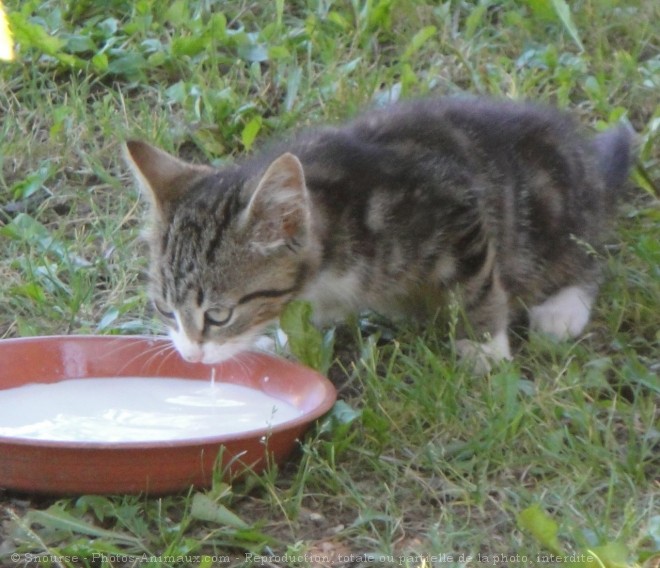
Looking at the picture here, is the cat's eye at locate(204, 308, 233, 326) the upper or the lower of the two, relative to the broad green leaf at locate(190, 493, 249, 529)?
upper

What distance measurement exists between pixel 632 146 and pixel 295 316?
60.1 inches

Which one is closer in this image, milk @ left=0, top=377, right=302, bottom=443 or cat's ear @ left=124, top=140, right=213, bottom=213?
milk @ left=0, top=377, right=302, bottom=443

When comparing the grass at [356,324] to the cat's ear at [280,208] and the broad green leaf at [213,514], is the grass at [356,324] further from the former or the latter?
the cat's ear at [280,208]

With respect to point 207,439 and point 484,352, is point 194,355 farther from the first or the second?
point 484,352

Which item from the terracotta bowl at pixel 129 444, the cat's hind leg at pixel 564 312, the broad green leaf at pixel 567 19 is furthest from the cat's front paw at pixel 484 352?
the broad green leaf at pixel 567 19

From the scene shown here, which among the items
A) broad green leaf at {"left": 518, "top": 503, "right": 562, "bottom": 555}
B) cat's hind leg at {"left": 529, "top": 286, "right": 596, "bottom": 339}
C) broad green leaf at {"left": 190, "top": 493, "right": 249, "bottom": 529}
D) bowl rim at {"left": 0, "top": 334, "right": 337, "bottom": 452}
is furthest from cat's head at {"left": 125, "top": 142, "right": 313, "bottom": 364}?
broad green leaf at {"left": 518, "top": 503, "right": 562, "bottom": 555}

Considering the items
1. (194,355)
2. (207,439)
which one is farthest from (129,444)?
(194,355)

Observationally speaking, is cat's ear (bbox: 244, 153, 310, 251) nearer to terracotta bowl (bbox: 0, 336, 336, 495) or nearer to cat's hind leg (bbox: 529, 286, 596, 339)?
terracotta bowl (bbox: 0, 336, 336, 495)

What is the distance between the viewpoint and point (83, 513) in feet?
9.20

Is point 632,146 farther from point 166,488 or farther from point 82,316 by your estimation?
point 166,488

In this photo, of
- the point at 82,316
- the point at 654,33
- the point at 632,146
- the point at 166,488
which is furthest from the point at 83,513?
the point at 654,33

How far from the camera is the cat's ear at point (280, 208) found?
10.8 feet

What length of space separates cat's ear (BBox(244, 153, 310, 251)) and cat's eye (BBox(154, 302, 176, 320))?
0.32 meters

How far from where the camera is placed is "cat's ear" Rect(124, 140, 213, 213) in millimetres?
3572
